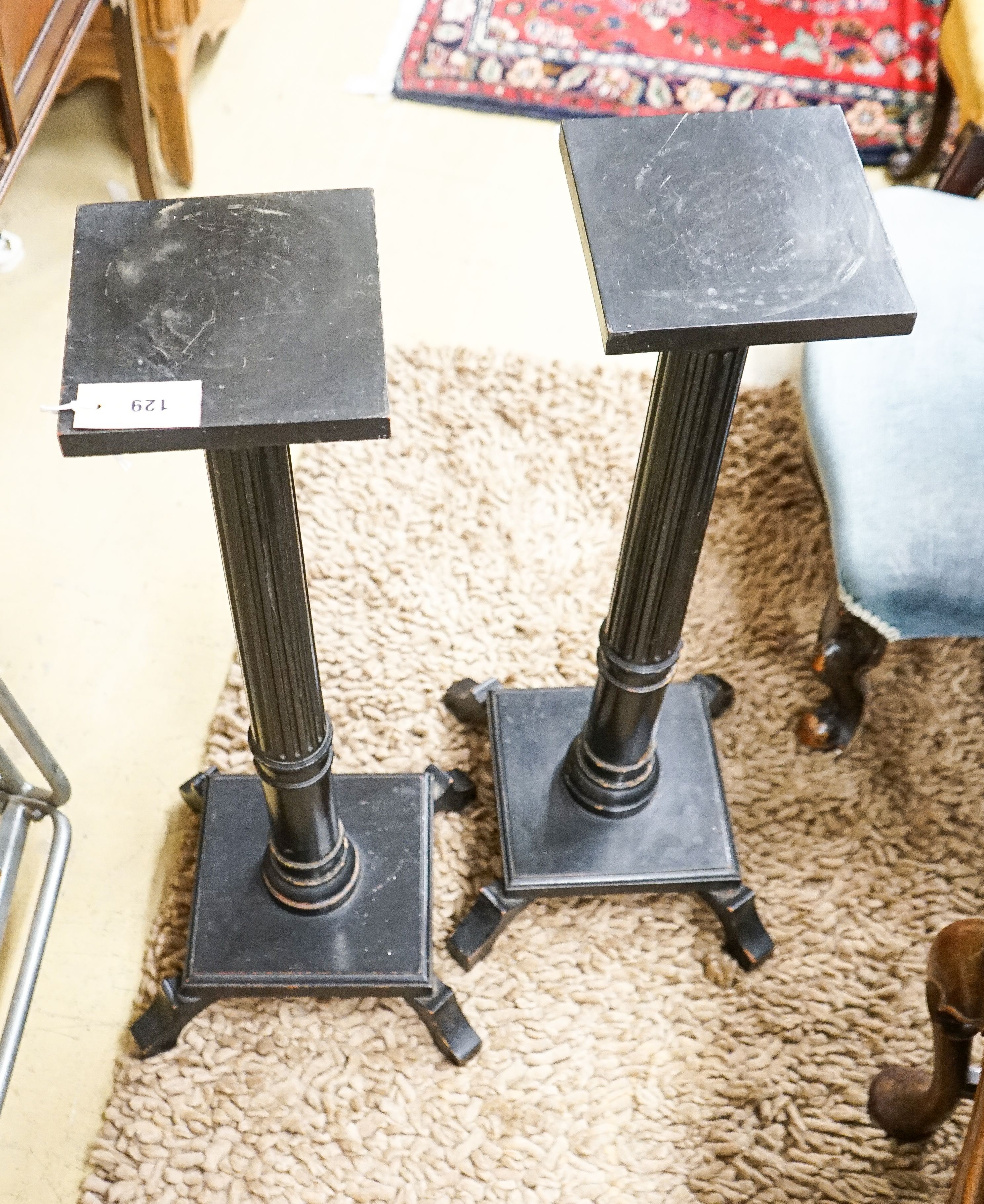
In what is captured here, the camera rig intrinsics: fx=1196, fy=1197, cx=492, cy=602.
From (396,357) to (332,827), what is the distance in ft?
2.96

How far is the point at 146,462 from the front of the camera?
1.83 metres

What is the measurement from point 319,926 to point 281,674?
0.38m

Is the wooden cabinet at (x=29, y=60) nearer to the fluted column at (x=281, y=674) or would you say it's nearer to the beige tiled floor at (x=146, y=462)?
the beige tiled floor at (x=146, y=462)

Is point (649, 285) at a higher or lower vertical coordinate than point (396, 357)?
higher

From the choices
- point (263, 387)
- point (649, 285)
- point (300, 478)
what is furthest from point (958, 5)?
point (263, 387)

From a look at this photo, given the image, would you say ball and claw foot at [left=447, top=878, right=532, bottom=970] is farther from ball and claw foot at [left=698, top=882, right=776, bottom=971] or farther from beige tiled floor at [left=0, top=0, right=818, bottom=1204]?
beige tiled floor at [left=0, top=0, right=818, bottom=1204]

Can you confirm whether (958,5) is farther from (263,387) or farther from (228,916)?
(228,916)

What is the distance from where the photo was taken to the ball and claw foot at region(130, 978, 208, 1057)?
129 centimetres

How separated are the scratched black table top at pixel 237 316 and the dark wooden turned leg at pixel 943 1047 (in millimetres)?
679

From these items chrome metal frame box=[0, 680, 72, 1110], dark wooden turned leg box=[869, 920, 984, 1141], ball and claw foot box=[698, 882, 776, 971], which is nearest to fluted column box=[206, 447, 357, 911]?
chrome metal frame box=[0, 680, 72, 1110]

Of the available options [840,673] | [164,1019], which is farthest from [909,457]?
[164,1019]

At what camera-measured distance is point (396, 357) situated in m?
1.91

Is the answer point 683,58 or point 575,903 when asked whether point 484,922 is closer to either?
point 575,903

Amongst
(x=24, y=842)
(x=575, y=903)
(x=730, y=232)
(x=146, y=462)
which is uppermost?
(x=730, y=232)
